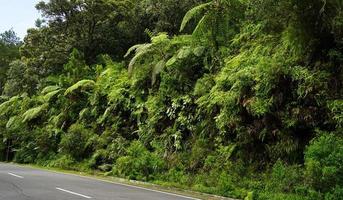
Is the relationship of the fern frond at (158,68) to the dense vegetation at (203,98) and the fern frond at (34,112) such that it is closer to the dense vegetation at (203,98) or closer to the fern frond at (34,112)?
the dense vegetation at (203,98)

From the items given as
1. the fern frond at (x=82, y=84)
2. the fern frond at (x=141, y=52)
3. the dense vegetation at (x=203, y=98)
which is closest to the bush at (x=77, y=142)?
the dense vegetation at (x=203, y=98)

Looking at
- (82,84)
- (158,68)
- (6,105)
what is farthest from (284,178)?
(6,105)

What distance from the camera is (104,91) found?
28.9 m

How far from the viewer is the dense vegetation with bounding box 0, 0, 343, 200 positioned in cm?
1409

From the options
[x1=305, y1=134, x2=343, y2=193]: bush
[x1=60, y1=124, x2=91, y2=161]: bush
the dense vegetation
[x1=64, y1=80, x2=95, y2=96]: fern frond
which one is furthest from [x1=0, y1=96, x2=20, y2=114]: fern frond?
[x1=305, y1=134, x2=343, y2=193]: bush

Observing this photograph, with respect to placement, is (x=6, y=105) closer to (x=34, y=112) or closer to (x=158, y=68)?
(x=34, y=112)

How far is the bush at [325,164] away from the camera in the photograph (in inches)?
470

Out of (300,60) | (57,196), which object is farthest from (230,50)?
(57,196)

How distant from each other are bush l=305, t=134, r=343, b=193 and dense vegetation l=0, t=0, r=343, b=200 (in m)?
0.03

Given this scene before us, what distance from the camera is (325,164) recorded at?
1218cm

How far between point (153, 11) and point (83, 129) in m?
9.00

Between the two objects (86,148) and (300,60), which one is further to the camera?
(86,148)

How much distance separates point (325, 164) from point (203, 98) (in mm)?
7522

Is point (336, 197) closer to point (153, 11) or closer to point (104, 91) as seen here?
point (104, 91)
